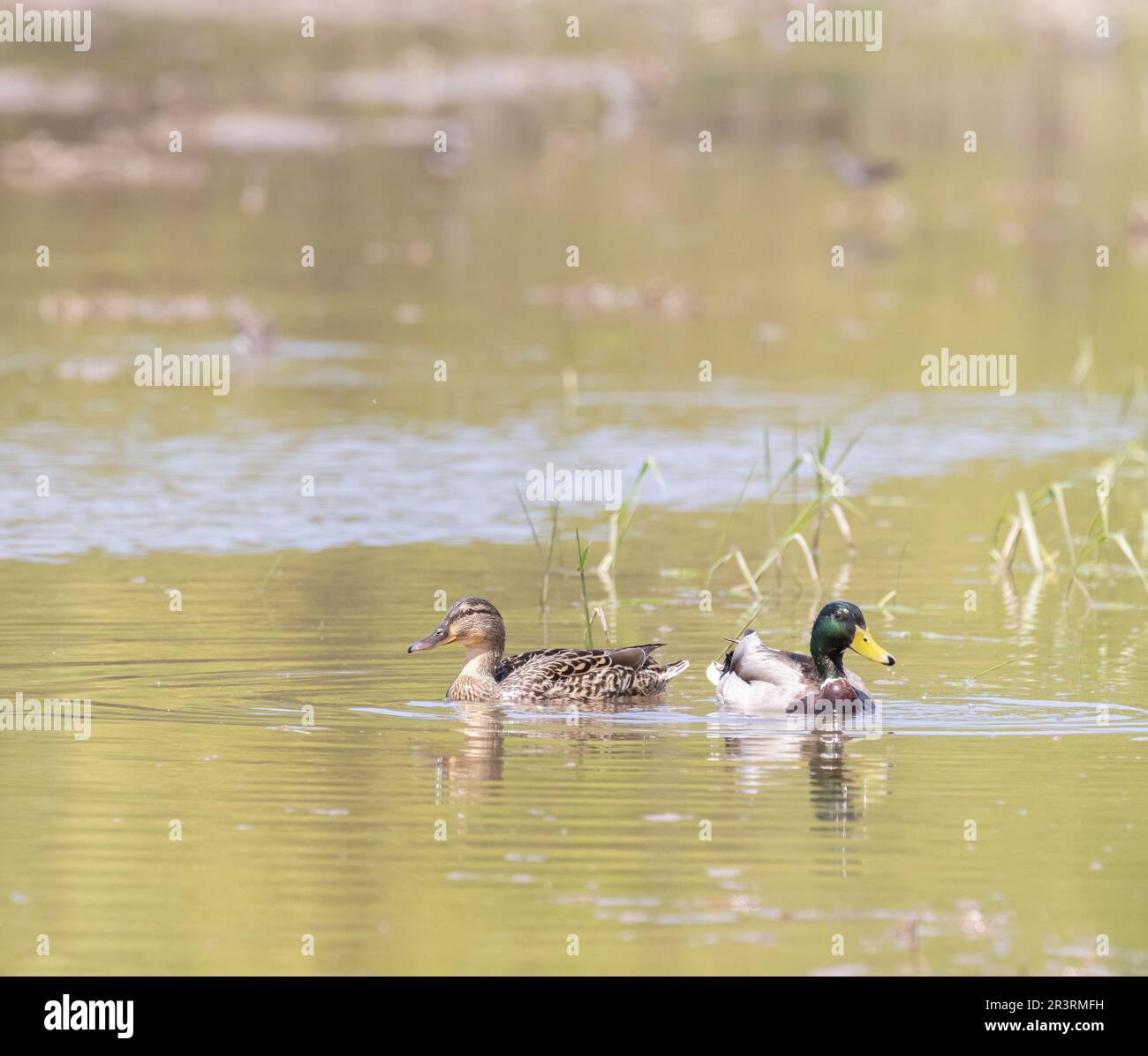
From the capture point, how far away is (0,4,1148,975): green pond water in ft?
32.6

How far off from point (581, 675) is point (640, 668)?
353 millimetres

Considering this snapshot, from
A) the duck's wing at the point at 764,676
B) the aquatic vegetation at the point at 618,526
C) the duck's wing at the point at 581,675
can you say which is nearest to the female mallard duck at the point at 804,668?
the duck's wing at the point at 764,676

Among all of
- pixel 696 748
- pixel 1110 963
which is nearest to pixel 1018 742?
pixel 696 748

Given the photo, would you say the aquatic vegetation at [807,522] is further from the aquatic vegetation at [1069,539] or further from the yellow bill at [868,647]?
the yellow bill at [868,647]

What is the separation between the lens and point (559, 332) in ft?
109

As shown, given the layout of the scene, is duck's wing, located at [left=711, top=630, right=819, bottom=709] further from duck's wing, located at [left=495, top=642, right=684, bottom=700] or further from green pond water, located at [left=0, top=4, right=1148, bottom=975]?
duck's wing, located at [left=495, top=642, right=684, bottom=700]

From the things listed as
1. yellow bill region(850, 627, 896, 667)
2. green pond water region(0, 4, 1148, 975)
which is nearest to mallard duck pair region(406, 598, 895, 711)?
yellow bill region(850, 627, 896, 667)

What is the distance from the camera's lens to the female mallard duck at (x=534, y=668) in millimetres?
13742

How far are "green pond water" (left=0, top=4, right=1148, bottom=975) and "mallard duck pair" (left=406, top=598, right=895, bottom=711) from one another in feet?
0.59

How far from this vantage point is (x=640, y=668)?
1388 centimetres

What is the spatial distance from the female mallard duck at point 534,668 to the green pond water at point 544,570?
0.56 ft

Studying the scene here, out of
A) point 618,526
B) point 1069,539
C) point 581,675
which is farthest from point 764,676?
point 1069,539

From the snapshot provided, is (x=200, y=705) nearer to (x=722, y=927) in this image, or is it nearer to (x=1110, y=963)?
(x=722, y=927)

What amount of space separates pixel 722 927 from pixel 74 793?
3.63 m
